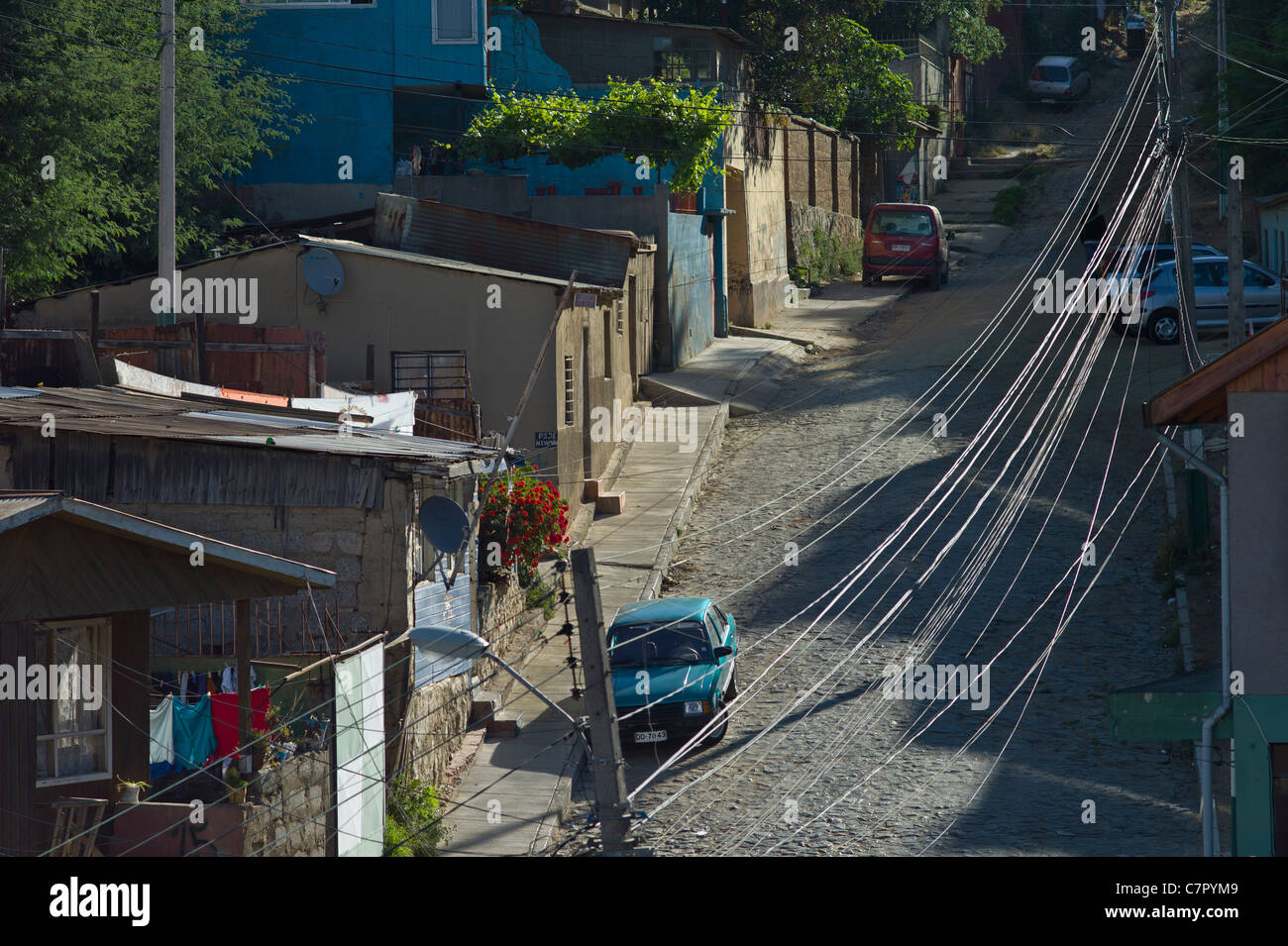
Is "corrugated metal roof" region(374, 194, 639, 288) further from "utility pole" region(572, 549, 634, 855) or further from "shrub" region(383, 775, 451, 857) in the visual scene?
"utility pole" region(572, 549, 634, 855)

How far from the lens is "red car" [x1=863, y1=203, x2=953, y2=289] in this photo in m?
37.8

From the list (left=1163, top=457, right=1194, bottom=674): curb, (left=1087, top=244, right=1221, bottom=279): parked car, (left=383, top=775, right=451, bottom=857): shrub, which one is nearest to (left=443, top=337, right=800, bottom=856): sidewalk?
(left=383, top=775, right=451, bottom=857): shrub

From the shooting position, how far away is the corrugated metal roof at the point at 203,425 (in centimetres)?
1384

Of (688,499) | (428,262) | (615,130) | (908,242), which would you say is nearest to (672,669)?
(688,499)

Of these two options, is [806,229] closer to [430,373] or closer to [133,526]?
[430,373]

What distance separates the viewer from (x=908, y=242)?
125 feet

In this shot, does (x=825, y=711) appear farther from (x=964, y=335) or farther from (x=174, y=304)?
(x=964, y=335)

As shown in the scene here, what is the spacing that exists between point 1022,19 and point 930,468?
46921 mm

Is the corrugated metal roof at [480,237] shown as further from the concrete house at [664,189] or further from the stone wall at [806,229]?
the stone wall at [806,229]

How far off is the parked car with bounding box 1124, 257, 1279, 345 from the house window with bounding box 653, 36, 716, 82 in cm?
1204

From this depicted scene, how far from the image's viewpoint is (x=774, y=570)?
20703 mm

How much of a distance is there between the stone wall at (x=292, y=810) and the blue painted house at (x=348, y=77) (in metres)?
21.9
